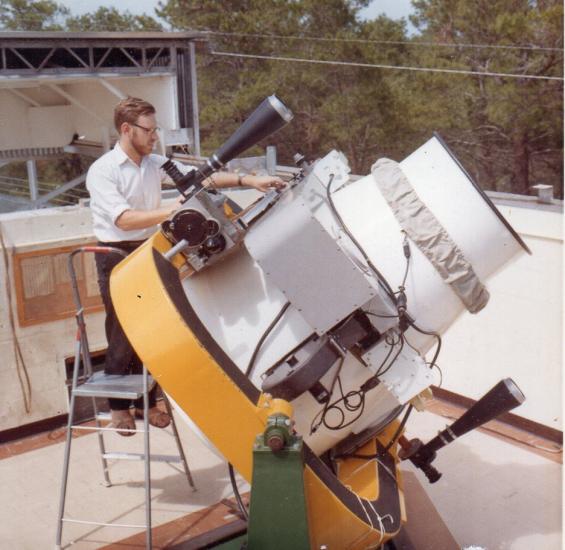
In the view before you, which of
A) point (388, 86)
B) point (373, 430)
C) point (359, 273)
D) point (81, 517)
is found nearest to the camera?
point (359, 273)

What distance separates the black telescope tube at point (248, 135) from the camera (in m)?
2.53

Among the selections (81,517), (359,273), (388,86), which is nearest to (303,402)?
(359,273)

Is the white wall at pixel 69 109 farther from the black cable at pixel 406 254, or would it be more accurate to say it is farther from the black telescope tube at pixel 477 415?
the black cable at pixel 406 254

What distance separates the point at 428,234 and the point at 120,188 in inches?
59.7

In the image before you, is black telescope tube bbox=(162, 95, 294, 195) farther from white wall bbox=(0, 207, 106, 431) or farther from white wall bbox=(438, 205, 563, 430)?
white wall bbox=(438, 205, 563, 430)

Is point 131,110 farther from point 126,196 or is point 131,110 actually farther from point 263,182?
point 263,182

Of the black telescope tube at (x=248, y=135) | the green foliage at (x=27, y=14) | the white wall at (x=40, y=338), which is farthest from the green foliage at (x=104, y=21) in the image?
the black telescope tube at (x=248, y=135)

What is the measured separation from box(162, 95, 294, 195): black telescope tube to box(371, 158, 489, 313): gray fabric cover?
0.43m

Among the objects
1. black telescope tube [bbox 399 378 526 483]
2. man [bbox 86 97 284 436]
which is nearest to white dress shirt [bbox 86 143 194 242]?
man [bbox 86 97 284 436]

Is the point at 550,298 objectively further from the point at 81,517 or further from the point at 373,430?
the point at 81,517

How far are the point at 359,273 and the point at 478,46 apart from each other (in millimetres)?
20093

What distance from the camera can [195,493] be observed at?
3.76 meters

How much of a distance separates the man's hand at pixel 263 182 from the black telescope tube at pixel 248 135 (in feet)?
0.77

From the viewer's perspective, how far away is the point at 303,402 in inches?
109
